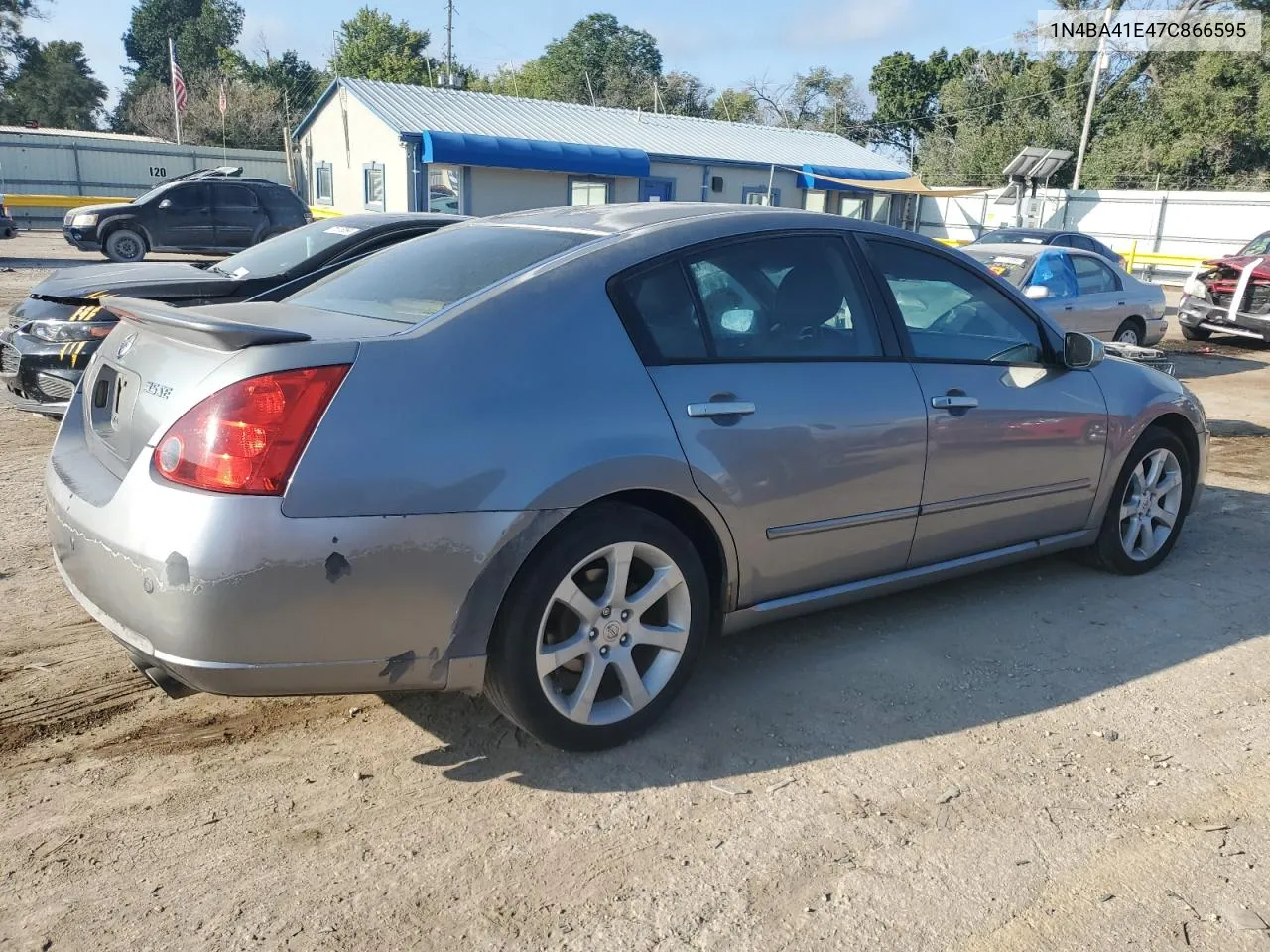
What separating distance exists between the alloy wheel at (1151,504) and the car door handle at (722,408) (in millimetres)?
2407

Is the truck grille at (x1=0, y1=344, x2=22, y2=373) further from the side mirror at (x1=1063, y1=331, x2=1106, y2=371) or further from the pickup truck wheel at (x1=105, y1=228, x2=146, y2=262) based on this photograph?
the pickup truck wheel at (x1=105, y1=228, x2=146, y2=262)

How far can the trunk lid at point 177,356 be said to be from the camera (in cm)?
267

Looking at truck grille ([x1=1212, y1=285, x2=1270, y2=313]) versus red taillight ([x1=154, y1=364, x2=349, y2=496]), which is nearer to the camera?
red taillight ([x1=154, y1=364, x2=349, y2=496])

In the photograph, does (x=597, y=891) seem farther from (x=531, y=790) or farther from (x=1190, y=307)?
(x=1190, y=307)

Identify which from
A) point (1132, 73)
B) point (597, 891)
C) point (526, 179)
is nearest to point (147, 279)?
point (597, 891)

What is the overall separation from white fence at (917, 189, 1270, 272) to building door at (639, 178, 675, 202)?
29.0ft

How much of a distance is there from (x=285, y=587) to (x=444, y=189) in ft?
87.4

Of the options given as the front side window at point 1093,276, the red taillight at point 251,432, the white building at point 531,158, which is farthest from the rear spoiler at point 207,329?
the white building at point 531,158

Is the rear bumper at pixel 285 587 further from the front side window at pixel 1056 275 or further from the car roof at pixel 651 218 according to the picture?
the front side window at pixel 1056 275

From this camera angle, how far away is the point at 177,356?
2867 mm

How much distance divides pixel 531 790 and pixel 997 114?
53007 mm

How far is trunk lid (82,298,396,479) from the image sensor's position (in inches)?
105

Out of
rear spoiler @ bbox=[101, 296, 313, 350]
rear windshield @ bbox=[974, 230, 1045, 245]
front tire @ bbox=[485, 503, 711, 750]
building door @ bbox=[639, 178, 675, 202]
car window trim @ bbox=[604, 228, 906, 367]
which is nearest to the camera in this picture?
rear spoiler @ bbox=[101, 296, 313, 350]

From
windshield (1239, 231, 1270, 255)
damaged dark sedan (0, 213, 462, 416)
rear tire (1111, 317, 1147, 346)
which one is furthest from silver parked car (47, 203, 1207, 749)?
windshield (1239, 231, 1270, 255)
